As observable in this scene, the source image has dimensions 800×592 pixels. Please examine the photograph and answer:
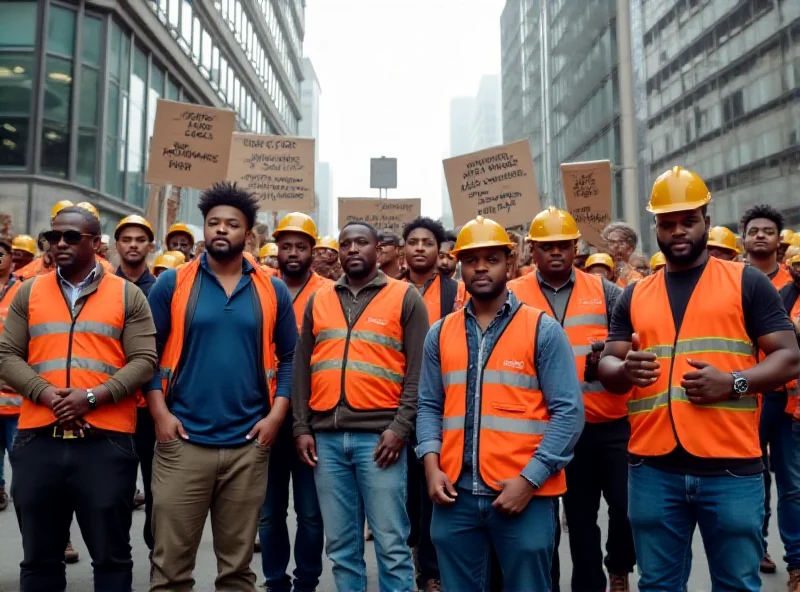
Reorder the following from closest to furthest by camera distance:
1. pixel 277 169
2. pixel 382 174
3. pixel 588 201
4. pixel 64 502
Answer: pixel 64 502
pixel 588 201
pixel 277 169
pixel 382 174

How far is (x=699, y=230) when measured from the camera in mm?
3533

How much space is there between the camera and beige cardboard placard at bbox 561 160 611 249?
9.78 meters

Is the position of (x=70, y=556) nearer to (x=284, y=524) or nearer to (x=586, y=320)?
(x=284, y=524)

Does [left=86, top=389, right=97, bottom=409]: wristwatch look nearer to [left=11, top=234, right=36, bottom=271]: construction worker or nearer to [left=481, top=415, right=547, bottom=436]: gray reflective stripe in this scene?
[left=481, top=415, right=547, bottom=436]: gray reflective stripe

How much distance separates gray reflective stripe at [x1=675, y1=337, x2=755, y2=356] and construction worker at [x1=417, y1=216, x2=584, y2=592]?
53 cm

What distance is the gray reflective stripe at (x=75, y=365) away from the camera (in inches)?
163

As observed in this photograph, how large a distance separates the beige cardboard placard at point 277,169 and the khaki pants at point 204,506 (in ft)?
21.1

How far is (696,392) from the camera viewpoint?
324 centimetres

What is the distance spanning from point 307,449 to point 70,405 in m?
1.28

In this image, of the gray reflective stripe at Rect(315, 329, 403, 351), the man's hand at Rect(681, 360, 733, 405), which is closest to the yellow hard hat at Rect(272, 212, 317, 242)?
the gray reflective stripe at Rect(315, 329, 403, 351)

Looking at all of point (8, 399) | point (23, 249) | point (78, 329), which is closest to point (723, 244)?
point (78, 329)

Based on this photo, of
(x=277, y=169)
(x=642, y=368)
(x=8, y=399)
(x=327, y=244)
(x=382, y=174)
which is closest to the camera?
(x=642, y=368)

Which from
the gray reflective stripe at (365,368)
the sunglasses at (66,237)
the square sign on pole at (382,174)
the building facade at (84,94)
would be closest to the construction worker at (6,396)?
the sunglasses at (66,237)

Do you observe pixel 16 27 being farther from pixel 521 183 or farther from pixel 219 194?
pixel 219 194
